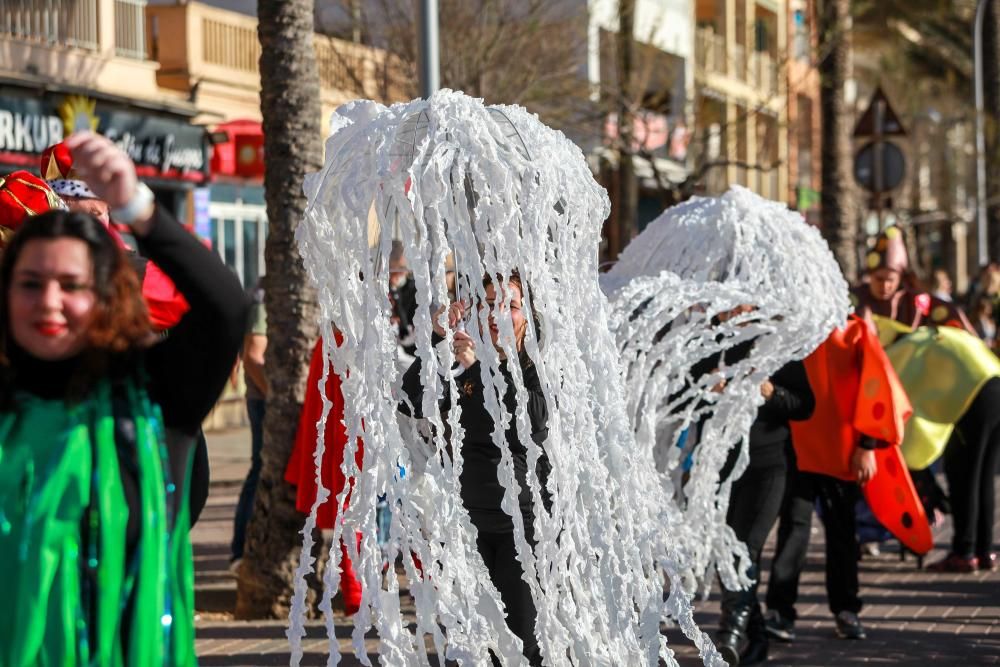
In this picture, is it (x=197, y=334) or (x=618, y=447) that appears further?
(x=618, y=447)

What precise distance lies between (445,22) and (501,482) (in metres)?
12.3

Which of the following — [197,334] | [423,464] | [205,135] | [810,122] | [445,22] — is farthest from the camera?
[810,122]

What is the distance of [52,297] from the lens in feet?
9.76

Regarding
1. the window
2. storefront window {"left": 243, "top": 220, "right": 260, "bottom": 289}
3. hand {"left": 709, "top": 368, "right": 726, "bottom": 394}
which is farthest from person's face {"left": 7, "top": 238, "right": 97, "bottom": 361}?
storefront window {"left": 243, "top": 220, "right": 260, "bottom": 289}

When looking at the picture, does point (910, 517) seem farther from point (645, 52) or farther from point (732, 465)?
point (645, 52)

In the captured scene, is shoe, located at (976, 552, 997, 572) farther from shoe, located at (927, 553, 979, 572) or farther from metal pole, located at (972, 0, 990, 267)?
metal pole, located at (972, 0, 990, 267)

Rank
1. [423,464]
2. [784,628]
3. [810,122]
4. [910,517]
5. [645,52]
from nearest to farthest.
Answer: [423,464] → [784,628] → [910,517] → [645,52] → [810,122]

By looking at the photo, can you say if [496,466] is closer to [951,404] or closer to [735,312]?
[735,312]

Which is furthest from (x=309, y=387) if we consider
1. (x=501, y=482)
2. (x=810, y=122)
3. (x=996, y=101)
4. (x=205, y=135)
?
(x=810, y=122)

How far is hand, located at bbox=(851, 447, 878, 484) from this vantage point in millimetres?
7480

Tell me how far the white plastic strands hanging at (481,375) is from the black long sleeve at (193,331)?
1438mm

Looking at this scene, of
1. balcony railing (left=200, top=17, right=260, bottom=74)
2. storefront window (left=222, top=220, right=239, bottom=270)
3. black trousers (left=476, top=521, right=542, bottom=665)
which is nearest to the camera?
black trousers (left=476, top=521, right=542, bottom=665)

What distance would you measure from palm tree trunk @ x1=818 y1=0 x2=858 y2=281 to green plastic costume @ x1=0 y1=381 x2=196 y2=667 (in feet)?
43.3

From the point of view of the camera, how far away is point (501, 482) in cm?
468
